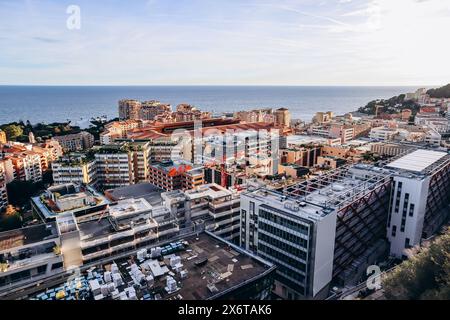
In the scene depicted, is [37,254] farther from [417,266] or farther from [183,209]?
[417,266]

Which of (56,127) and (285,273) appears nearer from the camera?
(285,273)

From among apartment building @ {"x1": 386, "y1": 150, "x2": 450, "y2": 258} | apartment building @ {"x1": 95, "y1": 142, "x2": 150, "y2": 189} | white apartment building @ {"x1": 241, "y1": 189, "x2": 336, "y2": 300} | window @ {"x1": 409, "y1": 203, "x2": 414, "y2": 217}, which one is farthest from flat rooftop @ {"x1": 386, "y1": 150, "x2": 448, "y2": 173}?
apartment building @ {"x1": 95, "y1": 142, "x2": 150, "y2": 189}

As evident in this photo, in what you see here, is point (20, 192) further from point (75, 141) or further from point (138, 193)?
point (75, 141)

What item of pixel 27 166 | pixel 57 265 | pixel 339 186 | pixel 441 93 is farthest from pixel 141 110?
pixel 441 93

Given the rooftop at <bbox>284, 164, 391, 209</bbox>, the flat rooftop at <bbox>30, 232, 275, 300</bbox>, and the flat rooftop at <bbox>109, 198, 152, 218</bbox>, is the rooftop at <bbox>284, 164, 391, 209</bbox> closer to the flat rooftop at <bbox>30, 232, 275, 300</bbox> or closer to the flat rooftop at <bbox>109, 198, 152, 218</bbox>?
the flat rooftop at <bbox>30, 232, 275, 300</bbox>

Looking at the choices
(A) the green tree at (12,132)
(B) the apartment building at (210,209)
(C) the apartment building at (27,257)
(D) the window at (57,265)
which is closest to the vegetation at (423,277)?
(B) the apartment building at (210,209)

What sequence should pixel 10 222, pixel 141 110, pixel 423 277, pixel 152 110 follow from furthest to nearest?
pixel 141 110, pixel 152 110, pixel 10 222, pixel 423 277

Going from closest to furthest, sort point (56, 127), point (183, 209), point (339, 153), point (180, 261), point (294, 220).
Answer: point (180, 261), point (294, 220), point (183, 209), point (339, 153), point (56, 127)
